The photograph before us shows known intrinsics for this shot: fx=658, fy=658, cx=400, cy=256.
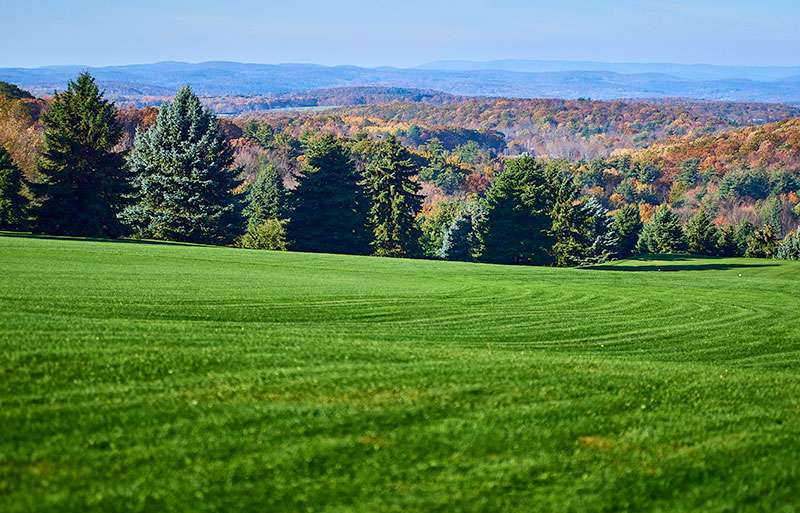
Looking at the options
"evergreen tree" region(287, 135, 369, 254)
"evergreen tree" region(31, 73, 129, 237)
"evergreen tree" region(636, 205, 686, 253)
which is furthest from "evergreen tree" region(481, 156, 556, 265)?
"evergreen tree" region(31, 73, 129, 237)

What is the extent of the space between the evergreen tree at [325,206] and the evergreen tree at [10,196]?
2041 cm

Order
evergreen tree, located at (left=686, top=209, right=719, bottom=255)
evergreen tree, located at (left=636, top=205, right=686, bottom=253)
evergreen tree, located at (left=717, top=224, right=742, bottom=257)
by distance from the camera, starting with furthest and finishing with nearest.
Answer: evergreen tree, located at (left=717, top=224, right=742, bottom=257), evergreen tree, located at (left=686, top=209, right=719, bottom=255), evergreen tree, located at (left=636, top=205, right=686, bottom=253)

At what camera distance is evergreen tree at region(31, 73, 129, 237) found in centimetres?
4644

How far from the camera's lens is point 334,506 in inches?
197

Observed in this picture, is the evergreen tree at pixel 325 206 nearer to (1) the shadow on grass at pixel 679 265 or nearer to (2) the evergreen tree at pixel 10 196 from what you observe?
(2) the evergreen tree at pixel 10 196

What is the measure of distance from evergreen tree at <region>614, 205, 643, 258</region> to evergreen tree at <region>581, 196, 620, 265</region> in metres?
0.72

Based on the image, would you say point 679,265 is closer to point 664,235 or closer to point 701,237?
point 664,235

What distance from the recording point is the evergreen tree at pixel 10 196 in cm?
4491

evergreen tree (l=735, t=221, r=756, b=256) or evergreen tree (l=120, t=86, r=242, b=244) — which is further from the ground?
evergreen tree (l=120, t=86, r=242, b=244)

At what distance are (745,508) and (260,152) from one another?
397ft

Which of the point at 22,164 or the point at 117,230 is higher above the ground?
the point at 22,164

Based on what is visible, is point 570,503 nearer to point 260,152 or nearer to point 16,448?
point 16,448

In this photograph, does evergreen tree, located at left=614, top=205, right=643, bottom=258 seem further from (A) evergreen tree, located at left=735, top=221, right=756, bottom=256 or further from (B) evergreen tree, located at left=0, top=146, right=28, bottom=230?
(B) evergreen tree, located at left=0, top=146, right=28, bottom=230

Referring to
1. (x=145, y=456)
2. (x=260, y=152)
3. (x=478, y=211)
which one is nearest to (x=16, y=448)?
(x=145, y=456)
